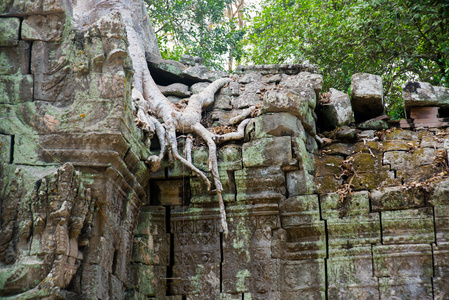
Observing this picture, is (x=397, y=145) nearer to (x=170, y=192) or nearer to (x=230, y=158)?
(x=230, y=158)

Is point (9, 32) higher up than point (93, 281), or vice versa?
point (9, 32)

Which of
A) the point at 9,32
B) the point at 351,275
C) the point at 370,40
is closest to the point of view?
the point at 9,32

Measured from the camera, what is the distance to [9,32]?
235 inches

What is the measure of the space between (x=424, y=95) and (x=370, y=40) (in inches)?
182

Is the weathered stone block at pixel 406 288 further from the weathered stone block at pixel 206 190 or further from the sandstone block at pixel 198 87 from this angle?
the sandstone block at pixel 198 87

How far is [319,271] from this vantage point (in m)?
6.82

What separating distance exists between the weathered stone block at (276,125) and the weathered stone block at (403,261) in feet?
5.69

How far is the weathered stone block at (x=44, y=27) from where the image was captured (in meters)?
5.97

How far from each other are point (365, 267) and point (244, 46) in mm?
10222

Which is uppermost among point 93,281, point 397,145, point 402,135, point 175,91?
point 175,91

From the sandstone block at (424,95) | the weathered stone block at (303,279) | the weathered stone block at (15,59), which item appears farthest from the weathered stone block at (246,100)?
the weathered stone block at (15,59)

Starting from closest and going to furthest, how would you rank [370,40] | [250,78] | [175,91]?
[175,91]
[250,78]
[370,40]

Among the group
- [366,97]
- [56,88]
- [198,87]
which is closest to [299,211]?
[366,97]

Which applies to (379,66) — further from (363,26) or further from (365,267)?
(365,267)
